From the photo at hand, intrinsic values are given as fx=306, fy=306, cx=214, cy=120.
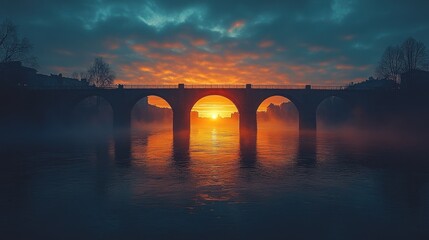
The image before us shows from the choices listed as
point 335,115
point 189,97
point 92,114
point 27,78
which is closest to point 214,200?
point 189,97

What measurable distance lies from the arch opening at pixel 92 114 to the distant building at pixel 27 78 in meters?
5.13

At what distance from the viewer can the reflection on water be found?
845 cm

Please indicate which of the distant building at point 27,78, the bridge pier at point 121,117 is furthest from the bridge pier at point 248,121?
the distant building at point 27,78

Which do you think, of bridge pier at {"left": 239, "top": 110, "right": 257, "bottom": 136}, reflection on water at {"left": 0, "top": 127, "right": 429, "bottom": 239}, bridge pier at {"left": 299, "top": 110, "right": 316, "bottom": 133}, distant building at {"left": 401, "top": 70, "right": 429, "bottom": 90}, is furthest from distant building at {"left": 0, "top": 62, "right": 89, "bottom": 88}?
distant building at {"left": 401, "top": 70, "right": 429, "bottom": 90}

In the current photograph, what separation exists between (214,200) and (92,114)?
227ft

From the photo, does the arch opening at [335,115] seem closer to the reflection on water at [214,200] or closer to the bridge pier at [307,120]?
the bridge pier at [307,120]

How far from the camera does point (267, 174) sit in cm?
1673

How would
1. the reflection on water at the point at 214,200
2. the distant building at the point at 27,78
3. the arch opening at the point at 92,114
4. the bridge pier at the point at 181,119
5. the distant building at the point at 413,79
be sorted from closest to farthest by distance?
the reflection on water at the point at 214,200 < the distant building at the point at 27,78 < the distant building at the point at 413,79 < the bridge pier at the point at 181,119 < the arch opening at the point at 92,114

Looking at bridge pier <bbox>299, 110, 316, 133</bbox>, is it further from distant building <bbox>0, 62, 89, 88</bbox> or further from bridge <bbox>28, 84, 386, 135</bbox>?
distant building <bbox>0, 62, 89, 88</bbox>

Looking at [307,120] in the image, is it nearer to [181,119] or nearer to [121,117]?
[181,119]

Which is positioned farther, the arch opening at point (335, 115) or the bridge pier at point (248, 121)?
the arch opening at point (335, 115)

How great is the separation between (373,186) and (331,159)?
347 inches

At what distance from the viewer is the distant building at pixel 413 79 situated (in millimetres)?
54031

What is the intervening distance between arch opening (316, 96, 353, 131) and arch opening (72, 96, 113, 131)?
54719mm
